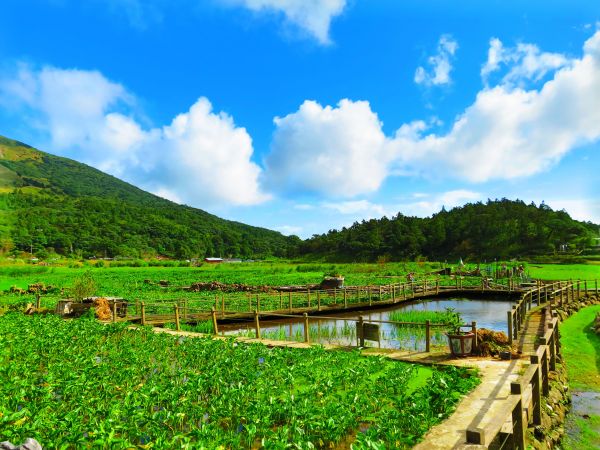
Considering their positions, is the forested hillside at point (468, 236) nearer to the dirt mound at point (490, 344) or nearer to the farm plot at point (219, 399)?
the dirt mound at point (490, 344)

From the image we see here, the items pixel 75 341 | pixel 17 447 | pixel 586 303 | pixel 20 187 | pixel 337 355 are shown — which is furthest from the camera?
pixel 20 187

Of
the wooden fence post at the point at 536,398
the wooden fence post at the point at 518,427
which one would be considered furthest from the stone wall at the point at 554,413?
the wooden fence post at the point at 518,427

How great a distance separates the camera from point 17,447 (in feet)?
15.6

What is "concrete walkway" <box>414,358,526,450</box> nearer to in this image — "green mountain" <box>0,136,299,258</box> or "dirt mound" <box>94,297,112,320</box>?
"dirt mound" <box>94,297,112,320</box>

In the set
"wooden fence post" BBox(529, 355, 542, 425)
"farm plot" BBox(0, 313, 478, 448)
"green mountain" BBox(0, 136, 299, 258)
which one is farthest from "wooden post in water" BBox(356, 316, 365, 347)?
"green mountain" BBox(0, 136, 299, 258)

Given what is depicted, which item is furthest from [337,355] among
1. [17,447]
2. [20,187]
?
[20,187]

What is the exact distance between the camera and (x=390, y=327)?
20.3 meters

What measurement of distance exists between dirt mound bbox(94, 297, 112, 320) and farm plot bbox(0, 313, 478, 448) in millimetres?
8476

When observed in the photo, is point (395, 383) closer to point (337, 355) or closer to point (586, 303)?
point (337, 355)

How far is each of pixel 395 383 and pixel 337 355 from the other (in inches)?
117

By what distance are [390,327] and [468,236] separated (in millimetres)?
79535

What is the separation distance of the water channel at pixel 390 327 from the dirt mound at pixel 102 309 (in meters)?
6.13

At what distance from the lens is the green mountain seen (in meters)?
105

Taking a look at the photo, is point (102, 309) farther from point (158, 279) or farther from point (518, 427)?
point (158, 279)
